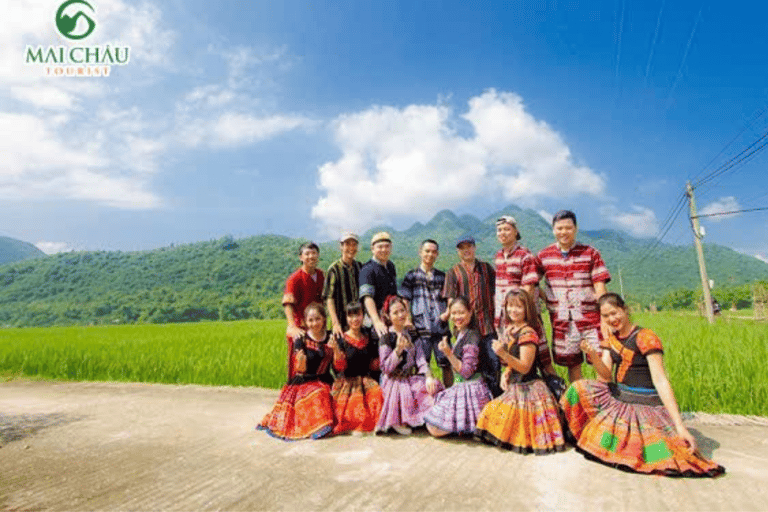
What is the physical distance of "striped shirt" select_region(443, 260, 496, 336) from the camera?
4.21 metres

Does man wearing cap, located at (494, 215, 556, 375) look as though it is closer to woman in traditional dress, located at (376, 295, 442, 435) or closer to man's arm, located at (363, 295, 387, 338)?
woman in traditional dress, located at (376, 295, 442, 435)

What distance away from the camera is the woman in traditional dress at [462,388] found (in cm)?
363

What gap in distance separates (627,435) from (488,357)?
1271 millimetres

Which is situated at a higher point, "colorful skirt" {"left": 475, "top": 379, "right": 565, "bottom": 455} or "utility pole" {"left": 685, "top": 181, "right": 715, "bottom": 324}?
"utility pole" {"left": 685, "top": 181, "right": 715, "bottom": 324}

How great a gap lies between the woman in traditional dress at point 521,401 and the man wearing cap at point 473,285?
479mm

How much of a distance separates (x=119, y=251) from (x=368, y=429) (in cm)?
12500

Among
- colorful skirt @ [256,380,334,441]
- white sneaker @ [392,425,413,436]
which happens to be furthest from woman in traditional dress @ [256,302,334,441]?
white sneaker @ [392,425,413,436]

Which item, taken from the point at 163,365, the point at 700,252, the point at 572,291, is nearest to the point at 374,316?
the point at 572,291

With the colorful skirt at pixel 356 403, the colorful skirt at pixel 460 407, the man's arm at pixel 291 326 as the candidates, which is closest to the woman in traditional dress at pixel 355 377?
the colorful skirt at pixel 356 403

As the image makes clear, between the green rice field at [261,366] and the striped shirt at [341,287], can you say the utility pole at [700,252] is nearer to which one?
the green rice field at [261,366]

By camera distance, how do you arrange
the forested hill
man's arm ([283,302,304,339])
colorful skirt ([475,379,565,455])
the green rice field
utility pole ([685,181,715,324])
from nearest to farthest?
colorful skirt ([475,379,565,455]) < man's arm ([283,302,304,339]) < the green rice field < utility pole ([685,181,715,324]) < the forested hill

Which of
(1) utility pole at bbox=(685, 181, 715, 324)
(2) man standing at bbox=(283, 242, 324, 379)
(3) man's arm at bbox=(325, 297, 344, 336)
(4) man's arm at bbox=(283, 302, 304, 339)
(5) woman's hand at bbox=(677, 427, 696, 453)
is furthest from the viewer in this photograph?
Answer: (1) utility pole at bbox=(685, 181, 715, 324)

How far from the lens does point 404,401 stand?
392 cm

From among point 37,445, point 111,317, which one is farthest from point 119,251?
point 37,445
